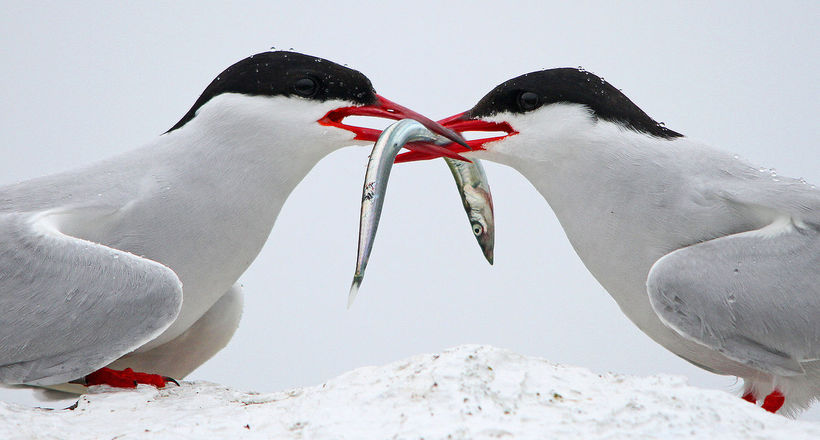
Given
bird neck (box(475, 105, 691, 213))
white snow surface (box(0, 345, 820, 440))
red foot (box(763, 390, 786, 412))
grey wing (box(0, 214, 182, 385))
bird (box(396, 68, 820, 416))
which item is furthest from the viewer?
bird neck (box(475, 105, 691, 213))

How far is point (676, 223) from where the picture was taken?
3299 millimetres

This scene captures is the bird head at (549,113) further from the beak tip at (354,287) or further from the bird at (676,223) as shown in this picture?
the beak tip at (354,287)

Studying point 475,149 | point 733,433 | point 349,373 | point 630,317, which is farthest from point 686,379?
point 475,149

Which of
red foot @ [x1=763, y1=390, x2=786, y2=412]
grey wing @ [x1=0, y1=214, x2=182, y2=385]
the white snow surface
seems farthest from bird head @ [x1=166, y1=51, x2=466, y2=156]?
red foot @ [x1=763, y1=390, x2=786, y2=412]

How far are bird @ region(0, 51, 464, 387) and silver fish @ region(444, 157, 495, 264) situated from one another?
14.0 inches

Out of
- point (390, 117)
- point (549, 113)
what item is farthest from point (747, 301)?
point (390, 117)

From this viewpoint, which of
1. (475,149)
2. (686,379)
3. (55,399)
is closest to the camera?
(686,379)

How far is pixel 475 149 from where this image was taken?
3.59 metres

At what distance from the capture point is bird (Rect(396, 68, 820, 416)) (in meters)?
3.02

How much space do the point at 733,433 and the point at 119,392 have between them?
2.14 metres

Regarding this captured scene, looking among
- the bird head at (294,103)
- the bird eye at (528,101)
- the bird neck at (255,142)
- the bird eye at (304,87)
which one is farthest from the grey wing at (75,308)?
the bird eye at (528,101)

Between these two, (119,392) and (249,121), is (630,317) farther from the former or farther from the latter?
(119,392)

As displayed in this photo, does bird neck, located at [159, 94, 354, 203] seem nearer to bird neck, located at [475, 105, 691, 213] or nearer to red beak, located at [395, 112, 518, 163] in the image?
red beak, located at [395, 112, 518, 163]

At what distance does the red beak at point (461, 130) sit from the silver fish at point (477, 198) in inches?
6.1
